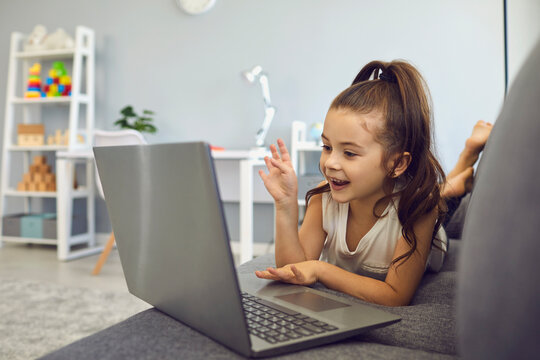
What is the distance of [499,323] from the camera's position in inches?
14.4

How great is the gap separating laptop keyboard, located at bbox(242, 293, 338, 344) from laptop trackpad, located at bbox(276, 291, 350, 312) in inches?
1.3

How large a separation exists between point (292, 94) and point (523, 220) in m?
2.57

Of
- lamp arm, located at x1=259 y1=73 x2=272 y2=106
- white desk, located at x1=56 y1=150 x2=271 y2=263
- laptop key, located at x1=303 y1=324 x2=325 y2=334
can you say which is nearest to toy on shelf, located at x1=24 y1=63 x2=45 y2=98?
white desk, located at x1=56 y1=150 x2=271 y2=263

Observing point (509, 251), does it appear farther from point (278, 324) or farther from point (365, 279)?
point (365, 279)

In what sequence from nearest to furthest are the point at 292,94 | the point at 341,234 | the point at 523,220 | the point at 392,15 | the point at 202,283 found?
the point at 523,220, the point at 202,283, the point at 341,234, the point at 392,15, the point at 292,94

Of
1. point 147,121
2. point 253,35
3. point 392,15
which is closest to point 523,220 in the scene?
point 392,15

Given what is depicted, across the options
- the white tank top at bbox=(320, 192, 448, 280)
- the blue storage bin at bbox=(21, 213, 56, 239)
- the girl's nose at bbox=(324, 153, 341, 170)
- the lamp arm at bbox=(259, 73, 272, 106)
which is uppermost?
Result: the lamp arm at bbox=(259, 73, 272, 106)

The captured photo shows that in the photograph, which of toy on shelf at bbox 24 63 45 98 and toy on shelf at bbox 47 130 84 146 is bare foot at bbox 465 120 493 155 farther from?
toy on shelf at bbox 24 63 45 98

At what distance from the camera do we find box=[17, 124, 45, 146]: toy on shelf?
3.19m

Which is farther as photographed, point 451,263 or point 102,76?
point 102,76

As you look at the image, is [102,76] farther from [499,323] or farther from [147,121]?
[499,323]

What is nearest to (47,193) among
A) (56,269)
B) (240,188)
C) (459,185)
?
(56,269)

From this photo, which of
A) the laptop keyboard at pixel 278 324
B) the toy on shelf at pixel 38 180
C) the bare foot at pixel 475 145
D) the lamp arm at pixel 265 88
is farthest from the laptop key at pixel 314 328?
the toy on shelf at pixel 38 180

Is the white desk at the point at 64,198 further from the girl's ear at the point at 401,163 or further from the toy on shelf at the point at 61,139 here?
the girl's ear at the point at 401,163
